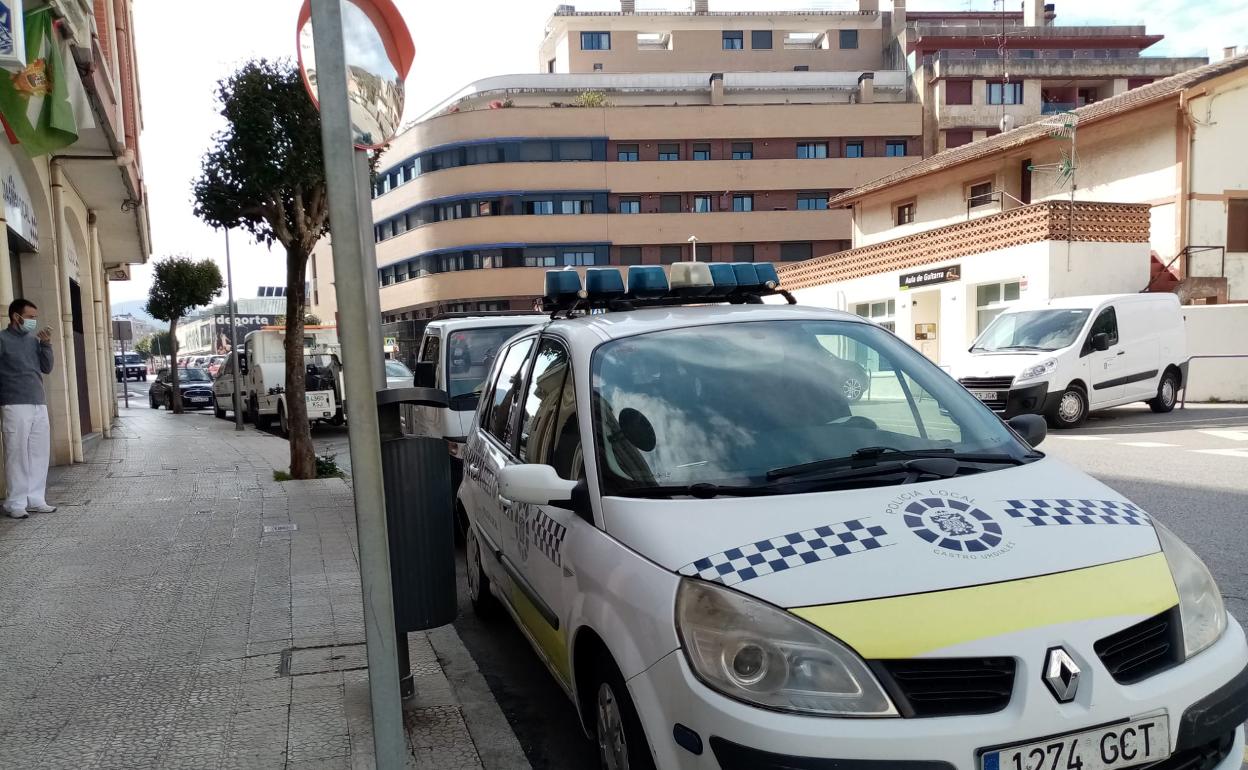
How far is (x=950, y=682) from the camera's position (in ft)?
6.64

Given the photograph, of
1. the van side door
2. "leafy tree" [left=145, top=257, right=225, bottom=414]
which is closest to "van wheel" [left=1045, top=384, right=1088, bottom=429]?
the van side door

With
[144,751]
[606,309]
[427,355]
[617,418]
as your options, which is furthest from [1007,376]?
[144,751]

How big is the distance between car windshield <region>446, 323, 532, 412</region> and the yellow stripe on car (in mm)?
5826

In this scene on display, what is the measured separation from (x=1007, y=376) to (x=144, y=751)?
12.6 metres

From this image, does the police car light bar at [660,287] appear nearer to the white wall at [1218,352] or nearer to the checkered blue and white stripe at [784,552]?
the checkered blue and white stripe at [784,552]

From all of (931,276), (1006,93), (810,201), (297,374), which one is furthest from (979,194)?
(810,201)

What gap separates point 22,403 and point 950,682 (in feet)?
26.5

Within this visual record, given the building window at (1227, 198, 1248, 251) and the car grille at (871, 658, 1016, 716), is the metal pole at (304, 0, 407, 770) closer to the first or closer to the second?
the car grille at (871, 658, 1016, 716)

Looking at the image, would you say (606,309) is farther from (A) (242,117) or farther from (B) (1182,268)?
(B) (1182,268)

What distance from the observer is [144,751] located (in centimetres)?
316

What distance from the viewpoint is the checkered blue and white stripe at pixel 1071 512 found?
2436mm

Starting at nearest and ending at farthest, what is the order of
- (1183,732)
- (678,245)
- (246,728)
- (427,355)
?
1. (1183,732)
2. (246,728)
3. (427,355)
4. (678,245)

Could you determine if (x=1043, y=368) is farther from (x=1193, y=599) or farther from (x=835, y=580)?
(x=835, y=580)

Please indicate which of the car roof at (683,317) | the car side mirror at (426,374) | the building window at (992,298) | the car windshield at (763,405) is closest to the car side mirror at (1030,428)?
the car windshield at (763,405)
